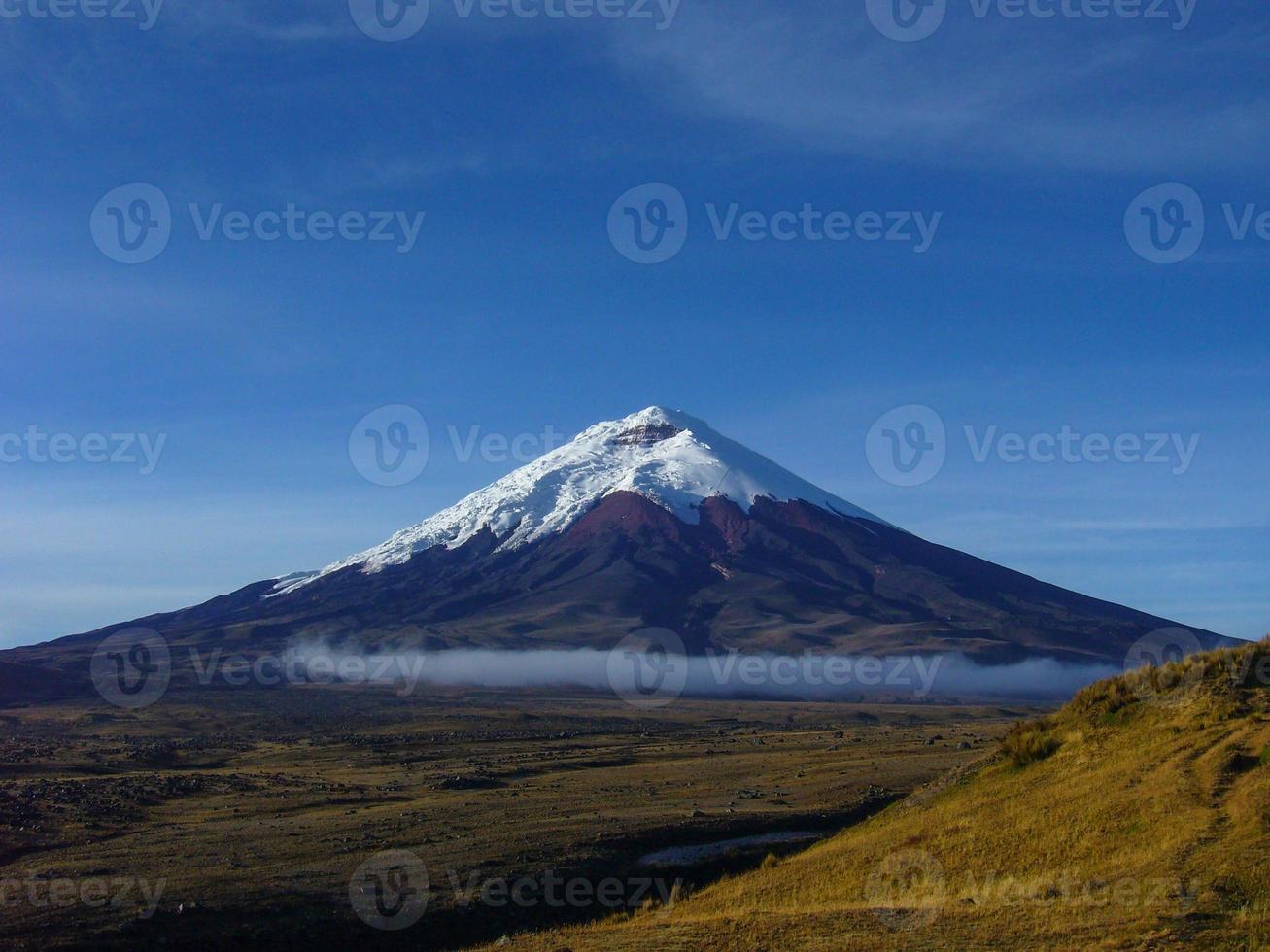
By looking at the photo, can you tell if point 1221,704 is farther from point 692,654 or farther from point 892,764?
point 692,654

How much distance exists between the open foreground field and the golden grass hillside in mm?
4061

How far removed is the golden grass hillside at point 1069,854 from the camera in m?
14.7

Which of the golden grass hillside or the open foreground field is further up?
the golden grass hillside

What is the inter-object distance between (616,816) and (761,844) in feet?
20.4

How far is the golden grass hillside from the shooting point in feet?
48.4

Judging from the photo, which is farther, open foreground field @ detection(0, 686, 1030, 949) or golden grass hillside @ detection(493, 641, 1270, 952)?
open foreground field @ detection(0, 686, 1030, 949)

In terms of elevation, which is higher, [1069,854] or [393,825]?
[1069,854]

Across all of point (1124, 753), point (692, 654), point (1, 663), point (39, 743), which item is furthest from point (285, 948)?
point (692, 654)

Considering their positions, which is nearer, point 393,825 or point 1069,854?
point 1069,854

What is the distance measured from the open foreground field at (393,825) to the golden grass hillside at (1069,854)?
4061 millimetres

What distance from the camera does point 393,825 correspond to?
35.1 meters

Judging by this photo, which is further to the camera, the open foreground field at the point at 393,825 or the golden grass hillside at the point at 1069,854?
the open foreground field at the point at 393,825

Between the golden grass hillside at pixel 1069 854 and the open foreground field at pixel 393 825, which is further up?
the golden grass hillside at pixel 1069 854

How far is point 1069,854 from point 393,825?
23.5 meters
